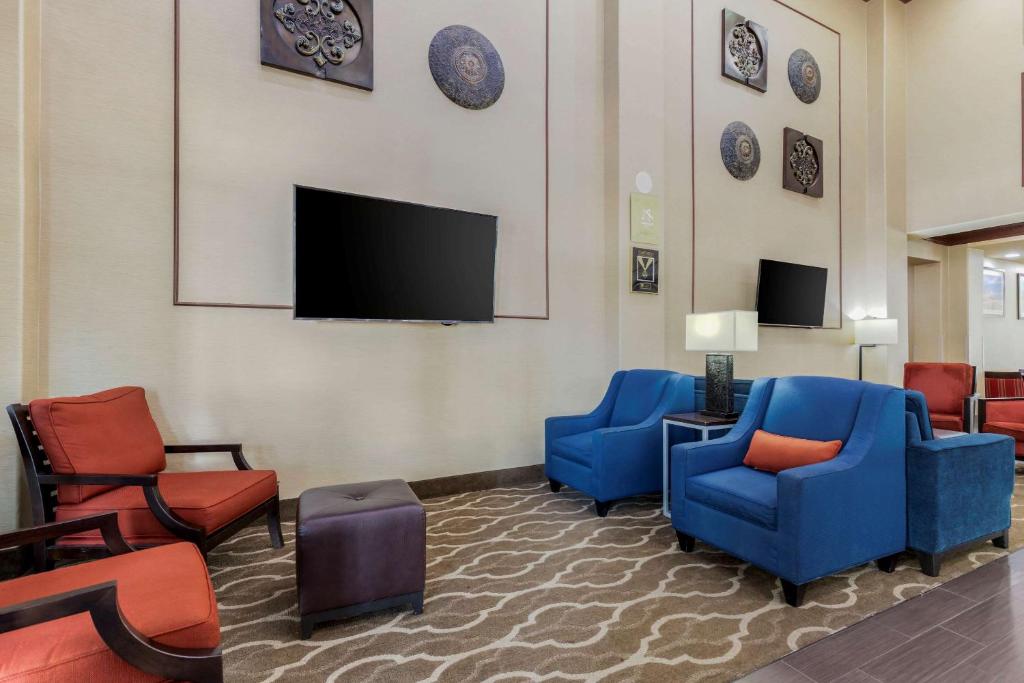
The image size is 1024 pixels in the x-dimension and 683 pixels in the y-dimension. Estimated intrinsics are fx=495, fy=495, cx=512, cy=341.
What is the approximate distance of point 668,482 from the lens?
3.26m

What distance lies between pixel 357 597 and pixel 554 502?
184 centimetres

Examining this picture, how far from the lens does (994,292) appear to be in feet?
26.7

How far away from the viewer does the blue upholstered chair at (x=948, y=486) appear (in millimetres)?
2373

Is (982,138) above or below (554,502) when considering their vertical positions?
above

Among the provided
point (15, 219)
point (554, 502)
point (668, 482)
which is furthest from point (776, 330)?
point (15, 219)

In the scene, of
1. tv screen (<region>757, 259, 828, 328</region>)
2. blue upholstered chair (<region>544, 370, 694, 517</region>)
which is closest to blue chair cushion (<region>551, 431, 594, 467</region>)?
blue upholstered chair (<region>544, 370, 694, 517</region>)

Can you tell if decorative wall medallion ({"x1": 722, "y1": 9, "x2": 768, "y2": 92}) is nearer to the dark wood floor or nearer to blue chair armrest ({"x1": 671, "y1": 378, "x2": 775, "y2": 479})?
blue chair armrest ({"x1": 671, "y1": 378, "x2": 775, "y2": 479})

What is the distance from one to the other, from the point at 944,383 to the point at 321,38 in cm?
652

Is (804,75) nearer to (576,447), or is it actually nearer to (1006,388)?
(1006,388)

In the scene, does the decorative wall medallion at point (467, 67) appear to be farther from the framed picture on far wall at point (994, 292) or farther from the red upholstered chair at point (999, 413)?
the framed picture on far wall at point (994, 292)

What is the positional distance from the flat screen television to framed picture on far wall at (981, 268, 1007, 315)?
29.0ft

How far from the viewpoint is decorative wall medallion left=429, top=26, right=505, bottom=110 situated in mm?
3742

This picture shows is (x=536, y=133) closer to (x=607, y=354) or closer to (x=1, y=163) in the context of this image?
(x=607, y=354)

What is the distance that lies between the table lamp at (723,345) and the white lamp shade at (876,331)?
147 inches
